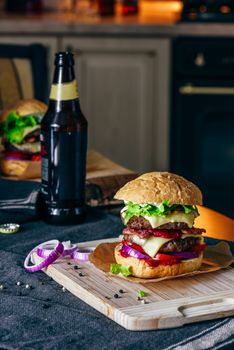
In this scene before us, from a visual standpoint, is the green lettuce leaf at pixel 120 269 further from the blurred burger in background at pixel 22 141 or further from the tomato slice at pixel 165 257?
the blurred burger in background at pixel 22 141

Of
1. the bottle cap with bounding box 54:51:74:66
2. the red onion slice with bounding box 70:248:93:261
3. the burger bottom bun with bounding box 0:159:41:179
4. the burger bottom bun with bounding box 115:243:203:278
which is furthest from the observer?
the burger bottom bun with bounding box 0:159:41:179

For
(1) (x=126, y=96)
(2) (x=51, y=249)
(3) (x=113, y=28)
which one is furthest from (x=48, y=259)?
(1) (x=126, y=96)

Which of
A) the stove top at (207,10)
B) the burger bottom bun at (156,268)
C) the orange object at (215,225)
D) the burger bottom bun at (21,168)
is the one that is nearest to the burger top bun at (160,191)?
the burger bottom bun at (156,268)

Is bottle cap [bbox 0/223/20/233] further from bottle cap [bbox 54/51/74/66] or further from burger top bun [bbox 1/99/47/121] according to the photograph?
burger top bun [bbox 1/99/47/121]

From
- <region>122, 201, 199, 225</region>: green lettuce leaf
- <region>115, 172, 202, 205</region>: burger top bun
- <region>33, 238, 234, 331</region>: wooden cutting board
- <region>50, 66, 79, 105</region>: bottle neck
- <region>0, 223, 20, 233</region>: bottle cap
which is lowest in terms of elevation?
<region>0, 223, 20, 233</region>: bottle cap

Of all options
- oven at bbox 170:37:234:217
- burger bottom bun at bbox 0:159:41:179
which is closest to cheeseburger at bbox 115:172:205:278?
burger bottom bun at bbox 0:159:41:179

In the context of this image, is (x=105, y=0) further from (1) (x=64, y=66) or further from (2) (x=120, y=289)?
(2) (x=120, y=289)

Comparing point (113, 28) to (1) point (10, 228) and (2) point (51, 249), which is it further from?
(2) point (51, 249)
